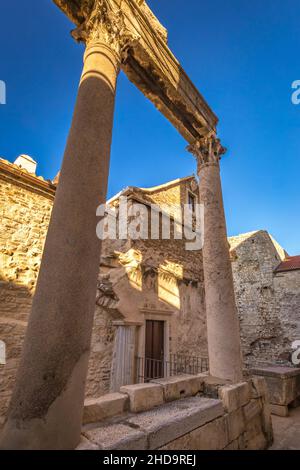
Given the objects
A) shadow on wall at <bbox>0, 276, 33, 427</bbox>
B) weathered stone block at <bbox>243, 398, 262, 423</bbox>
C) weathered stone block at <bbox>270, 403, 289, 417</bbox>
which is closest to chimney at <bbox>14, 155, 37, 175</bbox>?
shadow on wall at <bbox>0, 276, 33, 427</bbox>

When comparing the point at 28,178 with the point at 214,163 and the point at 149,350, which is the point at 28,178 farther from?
the point at 149,350

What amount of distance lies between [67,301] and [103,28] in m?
3.29

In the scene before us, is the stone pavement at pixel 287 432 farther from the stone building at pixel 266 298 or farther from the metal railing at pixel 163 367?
the stone building at pixel 266 298

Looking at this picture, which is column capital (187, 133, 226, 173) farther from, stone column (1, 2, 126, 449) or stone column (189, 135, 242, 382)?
stone column (1, 2, 126, 449)

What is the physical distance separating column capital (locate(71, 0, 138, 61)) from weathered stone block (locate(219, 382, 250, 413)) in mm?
4395

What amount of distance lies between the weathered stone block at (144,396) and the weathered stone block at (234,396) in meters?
0.80

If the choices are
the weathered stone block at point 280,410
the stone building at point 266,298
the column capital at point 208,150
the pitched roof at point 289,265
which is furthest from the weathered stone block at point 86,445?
the pitched roof at point 289,265

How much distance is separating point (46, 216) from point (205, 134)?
4.74 m

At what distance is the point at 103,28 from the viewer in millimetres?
2949

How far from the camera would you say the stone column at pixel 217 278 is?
351cm

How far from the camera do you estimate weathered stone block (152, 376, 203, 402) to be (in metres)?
2.67

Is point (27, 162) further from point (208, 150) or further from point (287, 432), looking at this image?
point (287, 432)

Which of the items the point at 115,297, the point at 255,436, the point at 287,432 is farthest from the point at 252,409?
the point at 115,297

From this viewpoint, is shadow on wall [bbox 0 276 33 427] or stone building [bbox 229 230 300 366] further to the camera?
stone building [bbox 229 230 300 366]
